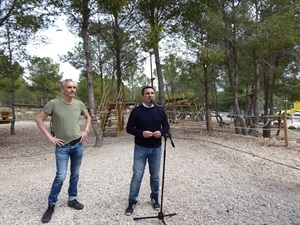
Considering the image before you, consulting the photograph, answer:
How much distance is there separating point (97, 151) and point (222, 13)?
7.11 meters

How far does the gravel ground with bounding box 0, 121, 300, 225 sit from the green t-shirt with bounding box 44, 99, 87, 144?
3.14 ft

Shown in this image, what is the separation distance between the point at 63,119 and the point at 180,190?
2.06 m

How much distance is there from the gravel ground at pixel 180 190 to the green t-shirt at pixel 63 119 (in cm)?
96

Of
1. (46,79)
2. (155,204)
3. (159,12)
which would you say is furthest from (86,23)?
(46,79)

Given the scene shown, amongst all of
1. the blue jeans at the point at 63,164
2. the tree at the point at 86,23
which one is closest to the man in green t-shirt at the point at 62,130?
the blue jeans at the point at 63,164

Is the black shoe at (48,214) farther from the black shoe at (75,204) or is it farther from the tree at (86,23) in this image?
the tree at (86,23)

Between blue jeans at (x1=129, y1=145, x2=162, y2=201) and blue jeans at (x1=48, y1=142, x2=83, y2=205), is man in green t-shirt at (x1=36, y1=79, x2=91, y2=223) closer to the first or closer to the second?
blue jeans at (x1=48, y1=142, x2=83, y2=205)

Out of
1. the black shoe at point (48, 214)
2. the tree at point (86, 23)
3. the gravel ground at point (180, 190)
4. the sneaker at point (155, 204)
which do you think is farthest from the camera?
the tree at point (86, 23)

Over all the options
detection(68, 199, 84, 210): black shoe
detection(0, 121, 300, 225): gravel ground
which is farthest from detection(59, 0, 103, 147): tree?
detection(68, 199, 84, 210): black shoe

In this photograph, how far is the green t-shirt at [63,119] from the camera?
3189 millimetres

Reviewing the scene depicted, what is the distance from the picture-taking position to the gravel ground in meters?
3.25

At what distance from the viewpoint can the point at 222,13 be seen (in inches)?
424

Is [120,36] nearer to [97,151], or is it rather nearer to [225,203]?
[97,151]

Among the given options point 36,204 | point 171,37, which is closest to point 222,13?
point 171,37
